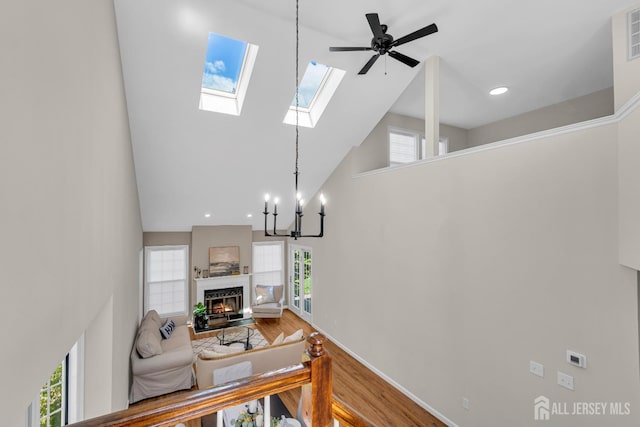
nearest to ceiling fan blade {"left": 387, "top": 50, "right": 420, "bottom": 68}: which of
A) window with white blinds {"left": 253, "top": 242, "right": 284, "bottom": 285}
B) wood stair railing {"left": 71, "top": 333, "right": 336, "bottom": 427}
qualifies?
wood stair railing {"left": 71, "top": 333, "right": 336, "bottom": 427}

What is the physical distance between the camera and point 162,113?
13.0ft

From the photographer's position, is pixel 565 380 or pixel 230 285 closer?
pixel 565 380

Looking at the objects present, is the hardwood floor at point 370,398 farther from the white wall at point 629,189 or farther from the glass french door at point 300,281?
the white wall at point 629,189

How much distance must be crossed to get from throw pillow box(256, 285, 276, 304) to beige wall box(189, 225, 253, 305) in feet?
2.48

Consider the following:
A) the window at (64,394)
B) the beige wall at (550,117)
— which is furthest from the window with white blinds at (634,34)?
the window at (64,394)

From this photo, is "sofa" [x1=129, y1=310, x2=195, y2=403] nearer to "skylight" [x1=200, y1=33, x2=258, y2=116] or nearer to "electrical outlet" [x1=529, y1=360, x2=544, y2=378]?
"skylight" [x1=200, y1=33, x2=258, y2=116]

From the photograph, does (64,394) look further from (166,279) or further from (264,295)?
(264,295)

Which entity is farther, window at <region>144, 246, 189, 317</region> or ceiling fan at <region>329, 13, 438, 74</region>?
window at <region>144, 246, 189, 317</region>

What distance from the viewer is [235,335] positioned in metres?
6.73

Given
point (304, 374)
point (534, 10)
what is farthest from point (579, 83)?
point (304, 374)

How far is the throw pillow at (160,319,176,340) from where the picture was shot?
552 cm

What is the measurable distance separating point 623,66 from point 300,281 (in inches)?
273

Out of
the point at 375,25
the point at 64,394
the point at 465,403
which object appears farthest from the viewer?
the point at 465,403

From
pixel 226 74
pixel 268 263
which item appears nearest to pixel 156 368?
pixel 268 263
